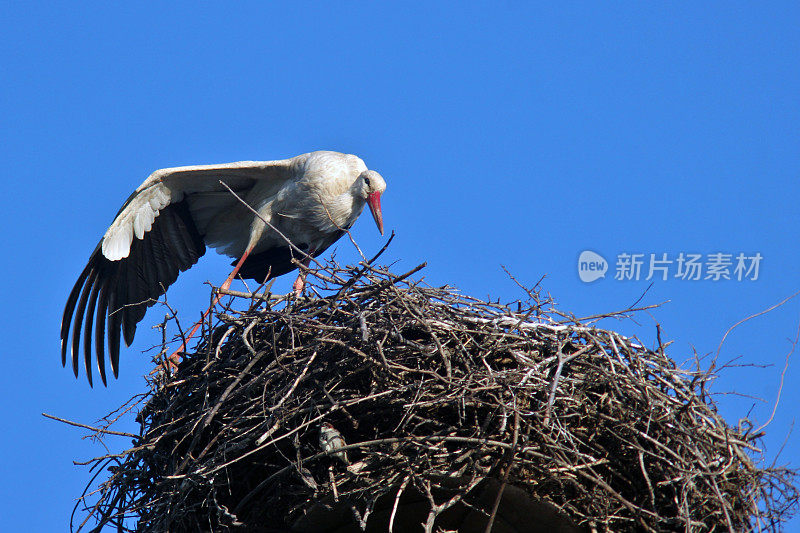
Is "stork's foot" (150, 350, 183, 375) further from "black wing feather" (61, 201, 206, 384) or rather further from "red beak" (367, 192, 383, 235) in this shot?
"red beak" (367, 192, 383, 235)

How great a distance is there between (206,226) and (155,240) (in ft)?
1.41

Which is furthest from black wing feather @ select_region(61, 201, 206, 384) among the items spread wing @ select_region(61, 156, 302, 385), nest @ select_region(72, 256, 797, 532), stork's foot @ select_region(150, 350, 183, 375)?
nest @ select_region(72, 256, 797, 532)

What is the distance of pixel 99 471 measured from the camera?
172 inches

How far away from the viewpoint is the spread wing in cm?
615

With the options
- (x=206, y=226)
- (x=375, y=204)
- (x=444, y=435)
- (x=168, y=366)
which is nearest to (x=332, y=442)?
(x=444, y=435)

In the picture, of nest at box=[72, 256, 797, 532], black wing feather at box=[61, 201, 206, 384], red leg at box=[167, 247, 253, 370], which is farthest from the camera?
black wing feather at box=[61, 201, 206, 384]

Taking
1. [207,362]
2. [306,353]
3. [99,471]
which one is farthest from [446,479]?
[99,471]

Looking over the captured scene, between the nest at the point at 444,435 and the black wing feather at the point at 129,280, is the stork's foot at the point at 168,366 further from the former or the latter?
the black wing feather at the point at 129,280

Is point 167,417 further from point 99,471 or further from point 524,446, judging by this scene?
point 524,446

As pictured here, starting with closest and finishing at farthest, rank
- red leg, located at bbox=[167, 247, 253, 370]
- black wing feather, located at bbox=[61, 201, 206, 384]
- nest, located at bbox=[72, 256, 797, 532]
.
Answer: nest, located at bbox=[72, 256, 797, 532]
red leg, located at bbox=[167, 247, 253, 370]
black wing feather, located at bbox=[61, 201, 206, 384]

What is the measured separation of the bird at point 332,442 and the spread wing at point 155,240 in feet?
8.55

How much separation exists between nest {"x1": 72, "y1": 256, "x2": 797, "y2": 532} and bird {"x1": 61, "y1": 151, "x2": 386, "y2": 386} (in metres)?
2.12

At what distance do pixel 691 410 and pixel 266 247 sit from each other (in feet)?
12.7

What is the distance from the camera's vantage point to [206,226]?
7023 millimetres
